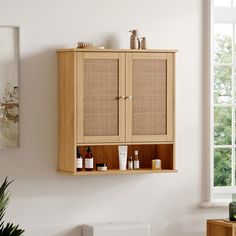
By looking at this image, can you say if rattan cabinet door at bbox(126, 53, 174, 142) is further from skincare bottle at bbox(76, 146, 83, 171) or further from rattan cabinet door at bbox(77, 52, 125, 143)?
skincare bottle at bbox(76, 146, 83, 171)

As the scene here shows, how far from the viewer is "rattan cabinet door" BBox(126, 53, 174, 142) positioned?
5.46 m

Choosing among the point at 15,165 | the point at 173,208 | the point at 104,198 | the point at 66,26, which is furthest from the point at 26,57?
the point at 173,208

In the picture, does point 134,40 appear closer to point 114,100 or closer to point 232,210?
point 114,100

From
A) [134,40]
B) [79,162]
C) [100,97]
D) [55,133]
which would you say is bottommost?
[79,162]

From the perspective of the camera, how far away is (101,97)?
213 inches

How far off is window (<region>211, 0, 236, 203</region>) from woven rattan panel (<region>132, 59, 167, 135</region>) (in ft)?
2.32

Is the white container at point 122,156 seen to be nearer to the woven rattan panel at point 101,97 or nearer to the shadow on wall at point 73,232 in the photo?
the woven rattan panel at point 101,97

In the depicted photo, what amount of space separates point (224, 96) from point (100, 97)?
1236 millimetres

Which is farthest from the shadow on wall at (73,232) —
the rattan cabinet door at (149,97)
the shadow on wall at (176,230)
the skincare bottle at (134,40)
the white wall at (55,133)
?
the skincare bottle at (134,40)

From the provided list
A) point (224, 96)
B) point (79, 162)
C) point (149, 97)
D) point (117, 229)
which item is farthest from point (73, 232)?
point (224, 96)

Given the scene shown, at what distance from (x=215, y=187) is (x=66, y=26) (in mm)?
1809

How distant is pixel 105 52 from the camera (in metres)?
5.40

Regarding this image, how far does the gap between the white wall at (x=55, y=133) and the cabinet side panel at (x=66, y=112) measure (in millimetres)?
77

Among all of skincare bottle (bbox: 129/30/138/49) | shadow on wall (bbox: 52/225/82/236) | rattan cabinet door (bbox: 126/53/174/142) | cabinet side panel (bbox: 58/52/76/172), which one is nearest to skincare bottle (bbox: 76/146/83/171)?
cabinet side panel (bbox: 58/52/76/172)
